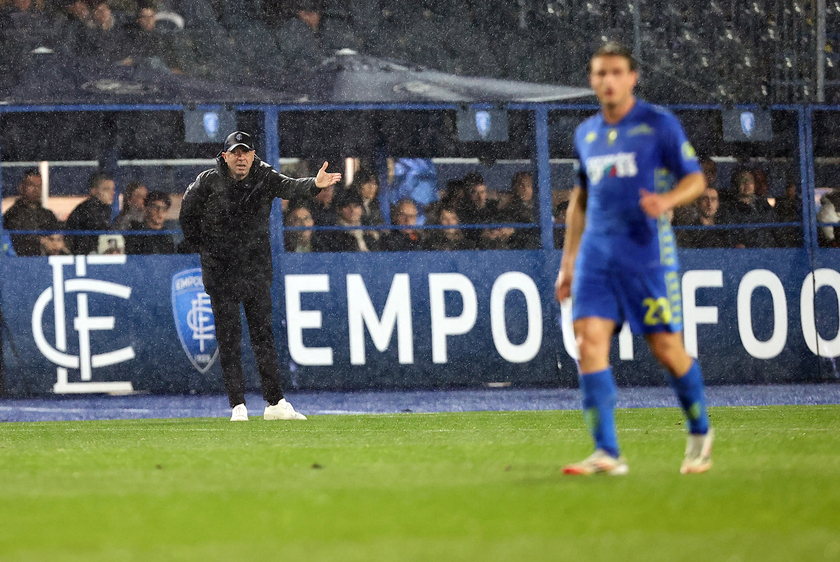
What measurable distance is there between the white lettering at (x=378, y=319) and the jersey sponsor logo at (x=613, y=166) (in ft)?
25.4

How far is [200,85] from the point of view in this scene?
1384 cm

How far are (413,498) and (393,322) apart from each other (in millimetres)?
8276

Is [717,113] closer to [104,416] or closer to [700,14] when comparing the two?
[700,14]

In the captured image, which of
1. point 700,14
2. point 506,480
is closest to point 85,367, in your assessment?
point 700,14

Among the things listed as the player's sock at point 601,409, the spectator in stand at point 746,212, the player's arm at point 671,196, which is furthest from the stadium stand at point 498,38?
the player's sock at point 601,409

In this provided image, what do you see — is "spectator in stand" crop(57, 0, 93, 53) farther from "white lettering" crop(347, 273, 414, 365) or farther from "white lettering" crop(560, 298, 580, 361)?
"white lettering" crop(560, 298, 580, 361)

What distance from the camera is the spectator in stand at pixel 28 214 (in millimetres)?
13531

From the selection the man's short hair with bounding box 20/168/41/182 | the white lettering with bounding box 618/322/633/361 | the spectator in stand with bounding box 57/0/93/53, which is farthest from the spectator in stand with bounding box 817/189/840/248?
the man's short hair with bounding box 20/168/41/182

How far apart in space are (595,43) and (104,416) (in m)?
6.35

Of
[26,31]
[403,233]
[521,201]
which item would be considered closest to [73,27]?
[26,31]

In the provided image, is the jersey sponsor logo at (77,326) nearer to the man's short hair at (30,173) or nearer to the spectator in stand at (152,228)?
the spectator in stand at (152,228)

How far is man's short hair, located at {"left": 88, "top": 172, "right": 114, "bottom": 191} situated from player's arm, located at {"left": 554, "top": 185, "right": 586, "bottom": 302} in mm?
8258

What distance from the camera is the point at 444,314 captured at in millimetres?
13727

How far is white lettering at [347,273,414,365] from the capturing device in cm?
1361
